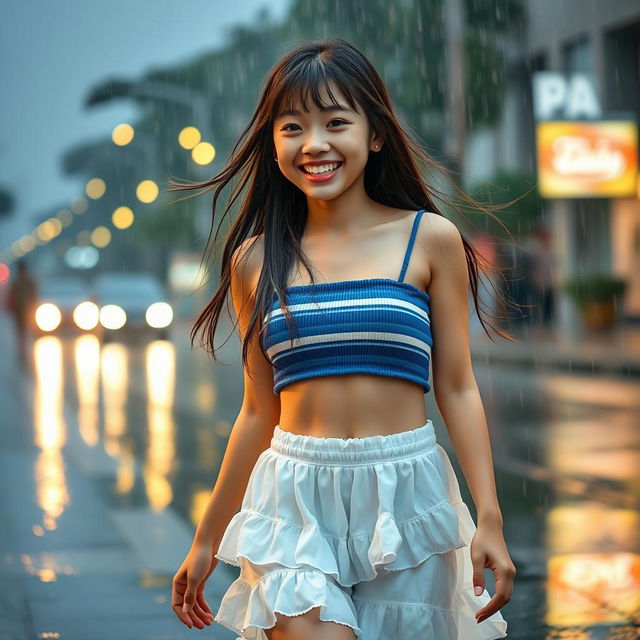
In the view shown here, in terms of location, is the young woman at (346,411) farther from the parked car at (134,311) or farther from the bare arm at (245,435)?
the parked car at (134,311)

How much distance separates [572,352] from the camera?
68.0 feet

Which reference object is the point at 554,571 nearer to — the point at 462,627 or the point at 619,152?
the point at 462,627

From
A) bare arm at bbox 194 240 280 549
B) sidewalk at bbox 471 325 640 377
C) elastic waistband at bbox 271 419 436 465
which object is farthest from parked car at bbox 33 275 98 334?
elastic waistband at bbox 271 419 436 465

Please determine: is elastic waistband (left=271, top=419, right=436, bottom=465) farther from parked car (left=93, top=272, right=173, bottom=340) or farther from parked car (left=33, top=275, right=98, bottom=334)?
parked car (left=33, top=275, right=98, bottom=334)

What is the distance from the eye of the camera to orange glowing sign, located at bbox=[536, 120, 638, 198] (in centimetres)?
Result: 2614

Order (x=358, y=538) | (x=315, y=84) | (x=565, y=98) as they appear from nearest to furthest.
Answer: (x=358, y=538), (x=315, y=84), (x=565, y=98)

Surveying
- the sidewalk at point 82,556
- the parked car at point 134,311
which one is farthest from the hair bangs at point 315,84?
the parked car at point 134,311

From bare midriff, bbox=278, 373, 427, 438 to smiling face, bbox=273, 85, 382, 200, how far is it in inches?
16.1

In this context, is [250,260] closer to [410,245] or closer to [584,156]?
[410,245]

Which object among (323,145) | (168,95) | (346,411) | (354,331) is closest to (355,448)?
(346,411)

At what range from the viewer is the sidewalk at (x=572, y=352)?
1844 cm

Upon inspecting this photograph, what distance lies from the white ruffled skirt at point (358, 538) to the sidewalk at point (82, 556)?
235cm

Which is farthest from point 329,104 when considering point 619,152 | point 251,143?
point 619,152

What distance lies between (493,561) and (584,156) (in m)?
24.2
